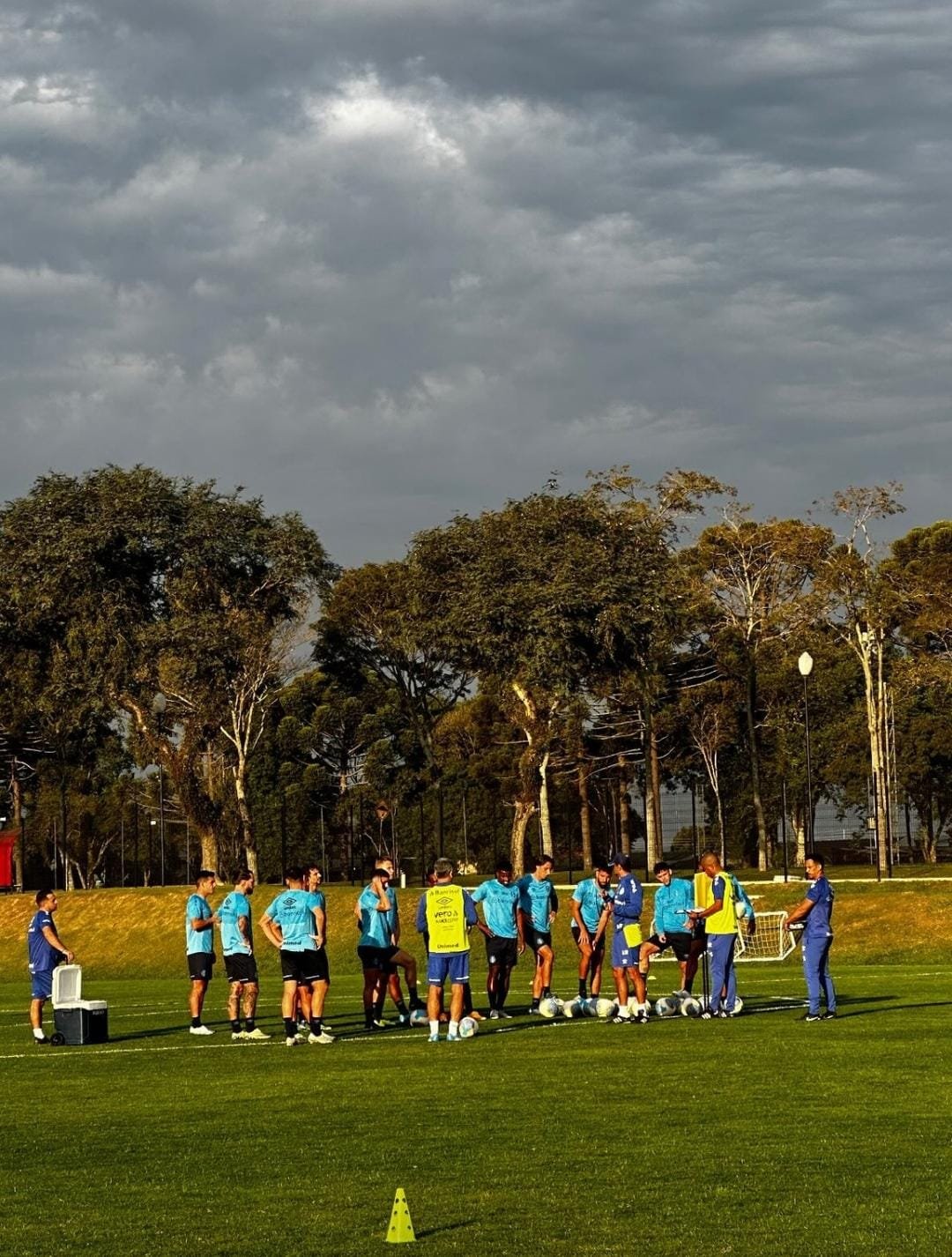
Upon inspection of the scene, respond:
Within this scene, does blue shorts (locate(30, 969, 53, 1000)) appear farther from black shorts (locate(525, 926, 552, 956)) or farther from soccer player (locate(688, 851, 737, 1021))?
soccer player (locate(688, 851, 737, 1021))

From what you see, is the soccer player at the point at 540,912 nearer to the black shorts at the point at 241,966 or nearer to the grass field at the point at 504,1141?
the grass field at the point at 504,1141

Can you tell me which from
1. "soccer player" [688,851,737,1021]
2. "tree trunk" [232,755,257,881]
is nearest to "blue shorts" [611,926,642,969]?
"soccer player" [688,851,737,1021]

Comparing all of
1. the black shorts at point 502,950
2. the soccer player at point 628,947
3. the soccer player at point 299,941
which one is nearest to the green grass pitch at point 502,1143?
the soccer player at point 299,941

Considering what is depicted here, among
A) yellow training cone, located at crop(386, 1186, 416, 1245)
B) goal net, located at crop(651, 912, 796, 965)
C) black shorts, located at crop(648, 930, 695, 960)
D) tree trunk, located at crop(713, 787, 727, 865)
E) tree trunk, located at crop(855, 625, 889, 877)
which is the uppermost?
tree trunk, located at crop(855, 625, 889, 877)

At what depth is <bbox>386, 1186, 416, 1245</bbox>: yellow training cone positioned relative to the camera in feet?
27.1

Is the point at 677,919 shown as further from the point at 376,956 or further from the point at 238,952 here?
the point at 238,952

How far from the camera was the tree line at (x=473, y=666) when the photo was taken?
190 feet

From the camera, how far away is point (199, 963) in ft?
72.5

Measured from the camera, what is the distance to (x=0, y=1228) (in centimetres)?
992

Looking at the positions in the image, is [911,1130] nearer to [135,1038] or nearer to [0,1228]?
[0,1228]

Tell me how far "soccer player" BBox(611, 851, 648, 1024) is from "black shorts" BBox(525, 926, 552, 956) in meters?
1.26

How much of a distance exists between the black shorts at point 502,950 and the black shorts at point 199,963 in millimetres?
3505

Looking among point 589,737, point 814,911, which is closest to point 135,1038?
point 814,911

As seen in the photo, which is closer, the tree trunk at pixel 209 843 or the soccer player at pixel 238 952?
the soccer player at pixel 238 952
